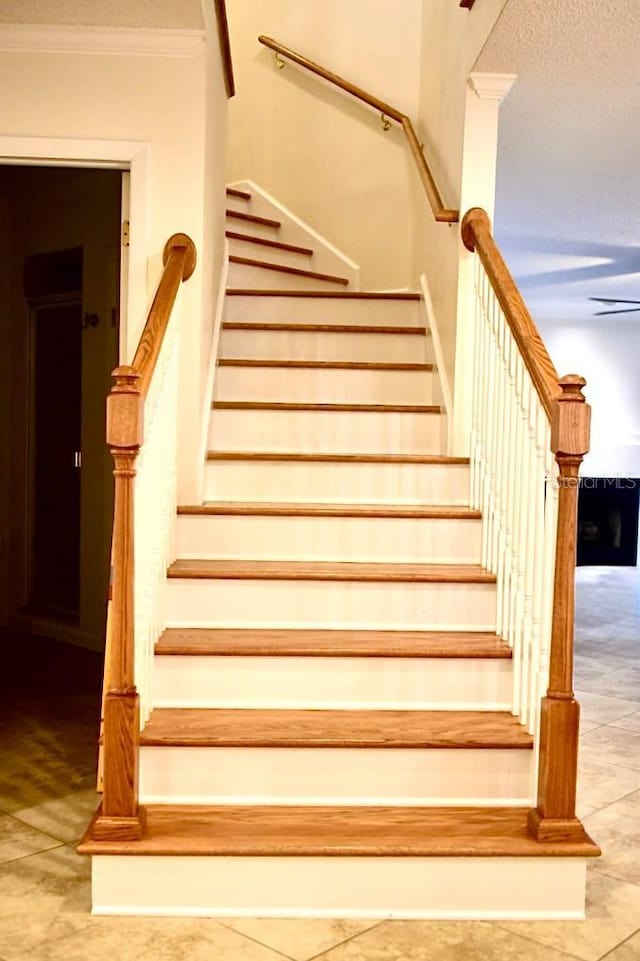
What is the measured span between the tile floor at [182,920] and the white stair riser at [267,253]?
2.30 metres

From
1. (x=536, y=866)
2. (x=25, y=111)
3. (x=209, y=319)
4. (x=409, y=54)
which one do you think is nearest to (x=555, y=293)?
(x=409, y=54)

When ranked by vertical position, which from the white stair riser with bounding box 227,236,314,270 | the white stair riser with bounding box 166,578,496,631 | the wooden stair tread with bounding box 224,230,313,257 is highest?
the wooden stair tread with bounding box 224,230,313,257

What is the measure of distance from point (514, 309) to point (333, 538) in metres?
0.98

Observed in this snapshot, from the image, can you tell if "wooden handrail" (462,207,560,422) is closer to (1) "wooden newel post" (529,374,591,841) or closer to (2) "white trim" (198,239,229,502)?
(1) "wooden newel post" (529,374,591,841)

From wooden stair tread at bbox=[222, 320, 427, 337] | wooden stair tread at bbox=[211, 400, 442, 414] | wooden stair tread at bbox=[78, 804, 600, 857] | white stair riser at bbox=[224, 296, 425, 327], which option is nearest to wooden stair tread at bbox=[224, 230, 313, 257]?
white stair riser at bbox=[224, 296, 425, 327]

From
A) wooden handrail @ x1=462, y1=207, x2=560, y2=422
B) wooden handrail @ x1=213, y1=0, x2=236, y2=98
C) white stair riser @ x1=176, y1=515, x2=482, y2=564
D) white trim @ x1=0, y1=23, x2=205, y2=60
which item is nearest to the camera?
wooden handrail @ x1=462, y1=207, x2=560, y2=422

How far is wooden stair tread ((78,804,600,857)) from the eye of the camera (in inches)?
88.6

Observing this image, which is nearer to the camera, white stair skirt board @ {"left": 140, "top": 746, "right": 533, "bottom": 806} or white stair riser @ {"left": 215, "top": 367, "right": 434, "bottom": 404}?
white stair skirt board @ {"left": 140, "top": 746, "right": 533, "bottom": 806}

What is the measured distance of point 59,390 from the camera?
5.61 meters

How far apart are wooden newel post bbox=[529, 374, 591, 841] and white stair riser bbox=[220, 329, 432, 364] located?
189cm

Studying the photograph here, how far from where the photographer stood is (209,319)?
3.68 meters

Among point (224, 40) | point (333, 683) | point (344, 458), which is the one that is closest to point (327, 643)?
point (333, 683)

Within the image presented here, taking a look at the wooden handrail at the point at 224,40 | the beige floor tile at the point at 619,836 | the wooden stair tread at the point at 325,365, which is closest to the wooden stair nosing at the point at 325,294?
the wooden stair tread at the point at 325,365

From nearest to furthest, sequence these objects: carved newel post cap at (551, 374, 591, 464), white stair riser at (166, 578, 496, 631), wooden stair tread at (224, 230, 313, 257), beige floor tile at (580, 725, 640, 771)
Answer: carved newel post cap at (551, 374, 591, 464) < white stair riser at (166, 578, 496, 631) < beige floor tile at (580, 725, 640, 771) < wooden stair tread at (224, 230, 313, 257)
